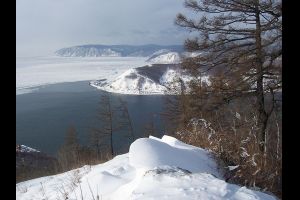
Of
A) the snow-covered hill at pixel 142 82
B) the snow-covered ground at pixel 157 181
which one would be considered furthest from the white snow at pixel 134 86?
the snow-covered ground at pixel 157 181

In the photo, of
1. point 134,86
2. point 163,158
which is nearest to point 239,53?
point 163,158

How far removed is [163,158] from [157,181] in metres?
1.17

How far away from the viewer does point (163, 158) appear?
5.17 metres

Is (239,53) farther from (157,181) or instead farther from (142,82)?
(142,82)

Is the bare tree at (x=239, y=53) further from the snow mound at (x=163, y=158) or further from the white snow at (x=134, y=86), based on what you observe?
the white snow at (x=134, y=86)

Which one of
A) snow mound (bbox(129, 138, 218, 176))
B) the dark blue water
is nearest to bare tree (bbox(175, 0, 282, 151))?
snow mound (bbox(129, 138, 218, 176))

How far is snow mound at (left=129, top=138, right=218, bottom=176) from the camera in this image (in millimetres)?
5086

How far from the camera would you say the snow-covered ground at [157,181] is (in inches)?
144

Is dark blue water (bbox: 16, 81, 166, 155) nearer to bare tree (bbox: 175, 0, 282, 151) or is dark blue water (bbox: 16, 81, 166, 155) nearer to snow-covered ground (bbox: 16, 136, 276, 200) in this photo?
bare tree (bbox: 175, 0, 282, 151)

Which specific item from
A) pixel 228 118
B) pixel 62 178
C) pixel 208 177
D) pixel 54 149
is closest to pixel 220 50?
pixel 228 118
